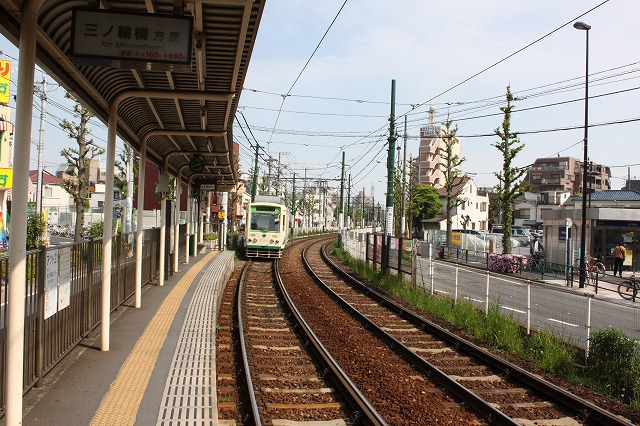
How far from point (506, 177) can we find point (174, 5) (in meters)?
26.0

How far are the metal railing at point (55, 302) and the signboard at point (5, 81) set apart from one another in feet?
58.8

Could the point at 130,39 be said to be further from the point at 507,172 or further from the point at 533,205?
the point at 533,205

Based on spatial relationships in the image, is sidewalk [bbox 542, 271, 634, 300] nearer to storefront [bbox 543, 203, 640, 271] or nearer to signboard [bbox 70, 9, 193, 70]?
storefront [bbox 543, 203, 640, 271]

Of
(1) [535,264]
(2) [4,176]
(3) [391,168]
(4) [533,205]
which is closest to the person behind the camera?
(3) [391,168]

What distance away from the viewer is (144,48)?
5.39 m

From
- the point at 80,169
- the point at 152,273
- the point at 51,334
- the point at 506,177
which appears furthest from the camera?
the point at 506,177

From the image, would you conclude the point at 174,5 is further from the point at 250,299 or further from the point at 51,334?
the point at 250,299

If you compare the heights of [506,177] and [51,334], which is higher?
[506,177]

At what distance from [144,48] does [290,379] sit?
4962mm

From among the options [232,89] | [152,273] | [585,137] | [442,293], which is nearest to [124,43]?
[232,89]

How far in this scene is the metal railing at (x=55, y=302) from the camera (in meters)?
5.56

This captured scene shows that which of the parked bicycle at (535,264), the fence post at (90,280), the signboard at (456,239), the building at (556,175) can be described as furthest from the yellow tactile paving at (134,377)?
the building at (556,175)

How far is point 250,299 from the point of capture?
16016 millimetres

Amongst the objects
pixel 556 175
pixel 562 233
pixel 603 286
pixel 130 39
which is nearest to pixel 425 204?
pixel 556 175
